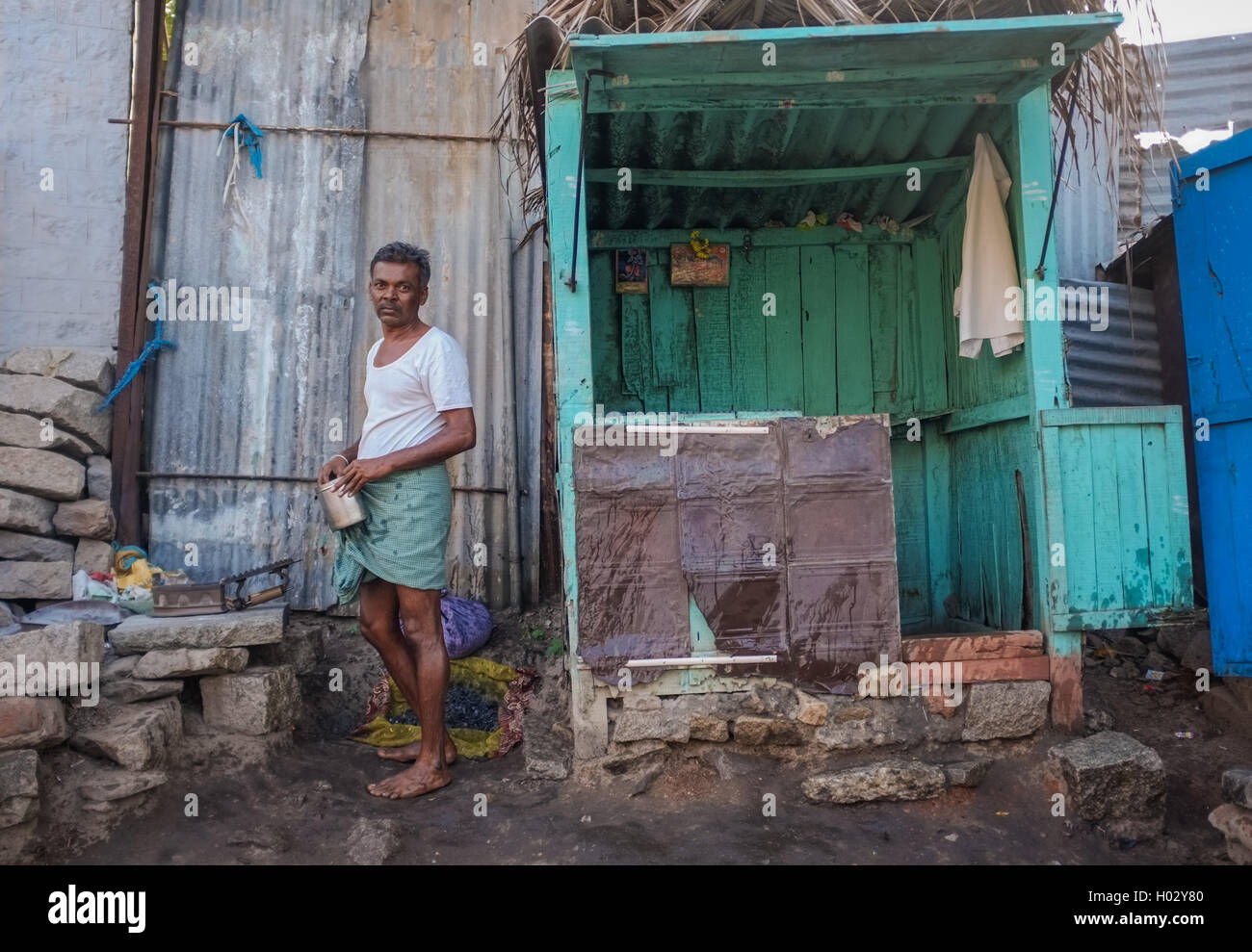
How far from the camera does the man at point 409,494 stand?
3.66m

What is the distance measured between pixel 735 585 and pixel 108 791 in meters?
2.50

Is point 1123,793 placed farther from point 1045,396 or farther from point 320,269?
Answer: point 320,269

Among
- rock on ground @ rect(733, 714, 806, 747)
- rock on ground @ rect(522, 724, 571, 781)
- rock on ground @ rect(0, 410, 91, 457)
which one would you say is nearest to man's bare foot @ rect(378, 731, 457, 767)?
rock on ground @ rect(522, 724, 571, 781)

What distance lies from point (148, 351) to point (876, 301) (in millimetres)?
4287

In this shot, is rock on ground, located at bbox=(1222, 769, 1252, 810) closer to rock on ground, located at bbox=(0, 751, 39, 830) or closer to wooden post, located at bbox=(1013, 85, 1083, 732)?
wooden post, located at bbox=(1013, 85, 1083, 732)

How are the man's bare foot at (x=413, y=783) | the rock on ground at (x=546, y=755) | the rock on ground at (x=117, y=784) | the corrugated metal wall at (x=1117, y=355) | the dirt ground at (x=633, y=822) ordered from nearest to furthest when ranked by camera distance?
the dirt ground at (x=633, y=822) → the rock on ground at (x=117, y=784) → the man's bare foot at (x=413, y=783) → the rock on ground at (x=546, y=755) → the corrugated metal wall at (x=1117, y=355)

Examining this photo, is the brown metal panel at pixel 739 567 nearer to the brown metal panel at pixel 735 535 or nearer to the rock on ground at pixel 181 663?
the brown metal panel at pixel 735 535

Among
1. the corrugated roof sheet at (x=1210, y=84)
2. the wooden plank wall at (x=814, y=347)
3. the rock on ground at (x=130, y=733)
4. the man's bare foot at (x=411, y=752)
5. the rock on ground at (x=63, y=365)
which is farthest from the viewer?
the corrugated roof sheet at (x=1210, y=84)

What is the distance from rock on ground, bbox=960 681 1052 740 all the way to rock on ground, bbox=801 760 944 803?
0.98ft

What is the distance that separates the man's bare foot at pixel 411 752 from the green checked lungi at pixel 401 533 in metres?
0.73

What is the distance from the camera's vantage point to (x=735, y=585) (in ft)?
12.1

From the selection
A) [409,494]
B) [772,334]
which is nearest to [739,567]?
[409,494]

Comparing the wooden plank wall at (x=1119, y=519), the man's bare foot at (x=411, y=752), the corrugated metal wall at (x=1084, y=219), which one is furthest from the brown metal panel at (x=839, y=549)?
the corrugated metal wall at (x=1084, y=219)
